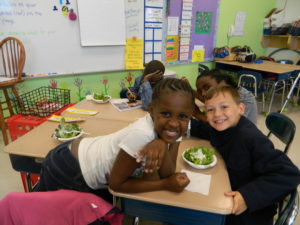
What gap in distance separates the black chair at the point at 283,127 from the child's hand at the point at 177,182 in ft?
2.58

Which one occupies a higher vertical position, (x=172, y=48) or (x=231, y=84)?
(x=172, y=48)

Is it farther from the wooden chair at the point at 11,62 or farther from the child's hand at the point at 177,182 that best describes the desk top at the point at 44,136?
the wooden chair at the point at 11,62

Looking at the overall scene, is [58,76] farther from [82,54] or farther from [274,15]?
[274,15]

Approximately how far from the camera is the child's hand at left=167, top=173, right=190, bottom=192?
963 millimetres

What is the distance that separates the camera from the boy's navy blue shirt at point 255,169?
982 mm

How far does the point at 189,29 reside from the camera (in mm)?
4020

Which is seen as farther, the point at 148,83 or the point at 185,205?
the point at 148,83

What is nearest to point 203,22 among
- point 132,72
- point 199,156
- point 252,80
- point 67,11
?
point 252,80

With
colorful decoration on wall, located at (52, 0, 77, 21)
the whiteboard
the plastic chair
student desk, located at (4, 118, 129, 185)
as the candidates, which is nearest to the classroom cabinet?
the plastic chair

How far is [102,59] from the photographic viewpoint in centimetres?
332

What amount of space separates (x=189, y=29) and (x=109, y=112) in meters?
2.70

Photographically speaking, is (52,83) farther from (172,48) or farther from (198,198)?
(198,198)

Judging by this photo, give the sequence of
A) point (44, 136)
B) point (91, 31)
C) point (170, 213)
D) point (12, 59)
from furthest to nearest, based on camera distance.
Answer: point (91, 31), point (12, 59), point (44, 136), point (170, 213)

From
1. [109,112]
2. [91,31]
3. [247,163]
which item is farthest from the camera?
[91,31]
